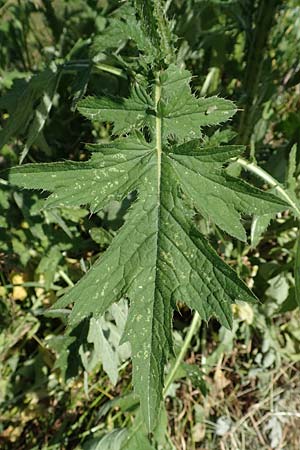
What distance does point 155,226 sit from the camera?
1129 millimetres

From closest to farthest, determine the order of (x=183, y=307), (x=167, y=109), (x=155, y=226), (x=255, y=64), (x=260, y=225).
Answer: (x=155, y=226) < (x=167, y=109) < (x=260, y=225) < (x=255, y=64) < (x=183, y=307)

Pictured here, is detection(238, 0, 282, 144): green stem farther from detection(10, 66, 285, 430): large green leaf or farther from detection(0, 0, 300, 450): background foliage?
detection(10, 66, 285, 430): large green leaf

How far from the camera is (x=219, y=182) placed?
1.12m

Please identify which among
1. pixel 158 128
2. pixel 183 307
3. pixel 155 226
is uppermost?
pixel 158 128

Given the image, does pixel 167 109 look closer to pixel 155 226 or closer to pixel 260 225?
pixel 155 226

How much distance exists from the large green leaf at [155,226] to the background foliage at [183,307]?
0.56m

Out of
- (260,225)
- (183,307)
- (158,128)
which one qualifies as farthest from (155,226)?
(183,307)

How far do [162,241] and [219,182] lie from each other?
180 mm

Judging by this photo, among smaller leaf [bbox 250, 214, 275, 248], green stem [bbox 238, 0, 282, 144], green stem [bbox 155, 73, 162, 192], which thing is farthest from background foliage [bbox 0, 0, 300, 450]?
green stem [bbox 155, 73, 162, 192]

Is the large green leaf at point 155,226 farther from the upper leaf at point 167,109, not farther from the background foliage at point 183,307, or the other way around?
the background foliage at point 183,307

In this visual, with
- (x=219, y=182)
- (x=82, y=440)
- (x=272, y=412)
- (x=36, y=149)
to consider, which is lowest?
(x=272, y=412)

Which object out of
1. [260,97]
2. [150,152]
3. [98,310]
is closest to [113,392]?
[98,310]

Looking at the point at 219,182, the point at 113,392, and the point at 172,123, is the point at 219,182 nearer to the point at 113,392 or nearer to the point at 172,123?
the point at 172,123

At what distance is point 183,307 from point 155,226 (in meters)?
1.00
